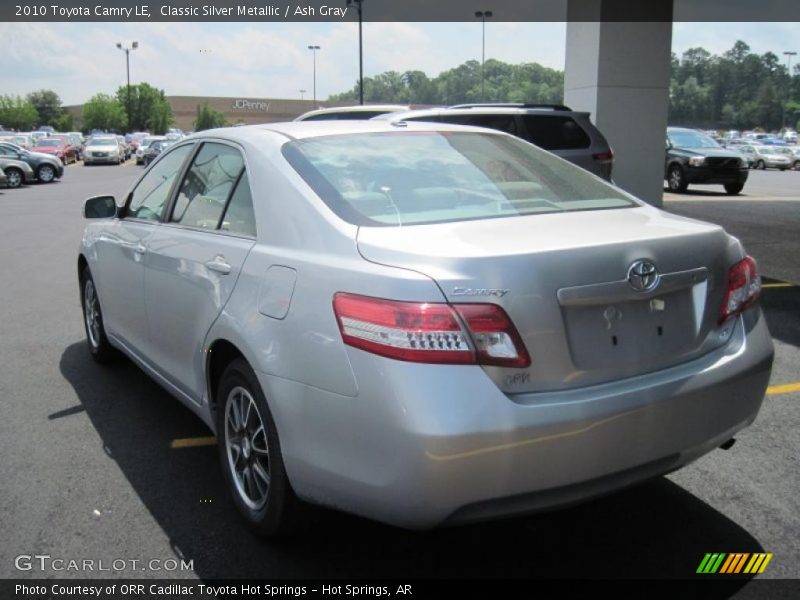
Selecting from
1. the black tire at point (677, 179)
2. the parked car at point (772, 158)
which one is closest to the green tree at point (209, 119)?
the parked car at point (772, 158)

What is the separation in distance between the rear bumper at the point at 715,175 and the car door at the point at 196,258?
61.8 ft

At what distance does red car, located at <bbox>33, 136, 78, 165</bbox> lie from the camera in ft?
134

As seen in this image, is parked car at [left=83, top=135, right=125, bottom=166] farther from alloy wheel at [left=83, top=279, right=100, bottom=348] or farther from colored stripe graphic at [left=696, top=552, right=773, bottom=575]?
colored stripe graphic at [left=696, top=552, right=773, bottom=575]

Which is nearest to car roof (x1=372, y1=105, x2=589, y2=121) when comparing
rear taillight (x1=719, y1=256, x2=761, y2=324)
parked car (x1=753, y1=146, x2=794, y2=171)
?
rear taillight (x1=719, y1=256, x2=761, y2=324)

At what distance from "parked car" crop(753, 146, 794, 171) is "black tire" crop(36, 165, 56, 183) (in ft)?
119

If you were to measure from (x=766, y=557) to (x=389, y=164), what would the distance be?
2.14 metres

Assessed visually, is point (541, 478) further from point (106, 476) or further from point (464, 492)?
point (106, 476)

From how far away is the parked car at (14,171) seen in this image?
27348 mm

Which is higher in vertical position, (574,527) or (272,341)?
(272,341)

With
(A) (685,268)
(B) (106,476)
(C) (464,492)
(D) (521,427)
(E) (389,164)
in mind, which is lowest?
(B) (106,476)

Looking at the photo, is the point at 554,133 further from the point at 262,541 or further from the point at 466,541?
the point at 262,541

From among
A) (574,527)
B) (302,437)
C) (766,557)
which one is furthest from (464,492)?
(766,557)

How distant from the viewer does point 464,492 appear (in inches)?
95.0

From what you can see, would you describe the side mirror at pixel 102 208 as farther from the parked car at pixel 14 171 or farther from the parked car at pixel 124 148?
the parked car at pixel 124 148
